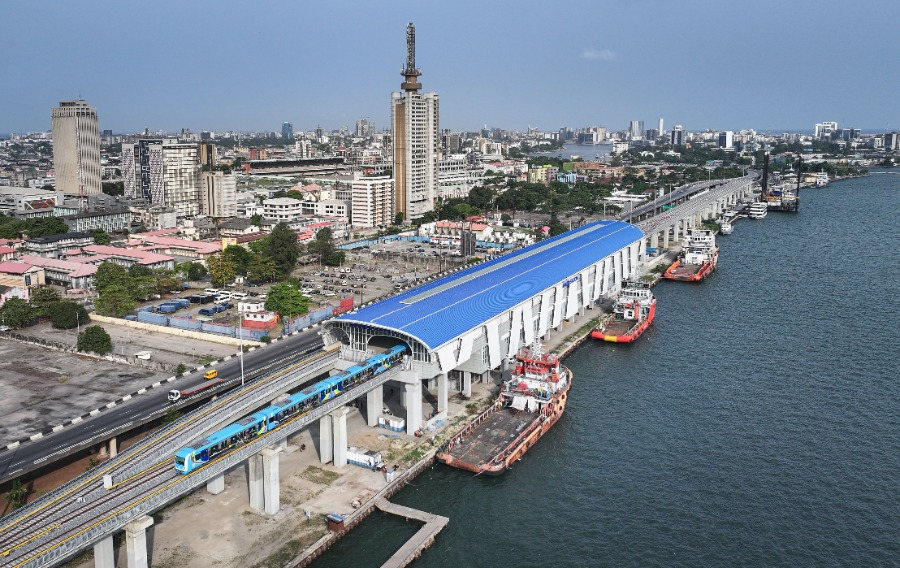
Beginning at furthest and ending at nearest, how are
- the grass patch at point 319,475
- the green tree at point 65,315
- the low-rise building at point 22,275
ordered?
the low-rise building at point 22,275 < the green tree at point 65,315 < the grass patch at point 319,475

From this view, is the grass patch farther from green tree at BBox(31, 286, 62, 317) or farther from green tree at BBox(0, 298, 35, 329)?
green tree at BBox(31, 286, 62, 317)

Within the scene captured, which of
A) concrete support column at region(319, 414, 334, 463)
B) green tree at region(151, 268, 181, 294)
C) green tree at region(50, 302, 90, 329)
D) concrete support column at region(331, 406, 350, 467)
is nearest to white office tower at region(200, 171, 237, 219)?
green tree at region(151, 268, 181, 294)

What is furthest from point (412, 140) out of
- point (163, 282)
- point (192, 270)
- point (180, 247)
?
point (163, 282)

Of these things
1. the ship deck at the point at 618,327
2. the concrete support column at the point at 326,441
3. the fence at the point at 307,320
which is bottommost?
the concrete support column at the point at 326,441

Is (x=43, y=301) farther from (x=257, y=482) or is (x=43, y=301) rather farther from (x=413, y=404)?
(x=257, y=482)

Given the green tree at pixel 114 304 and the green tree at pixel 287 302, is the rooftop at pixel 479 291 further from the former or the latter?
the green tree at pixel 114 304

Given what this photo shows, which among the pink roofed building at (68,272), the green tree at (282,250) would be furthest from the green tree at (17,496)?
the green tree at (282,250)
